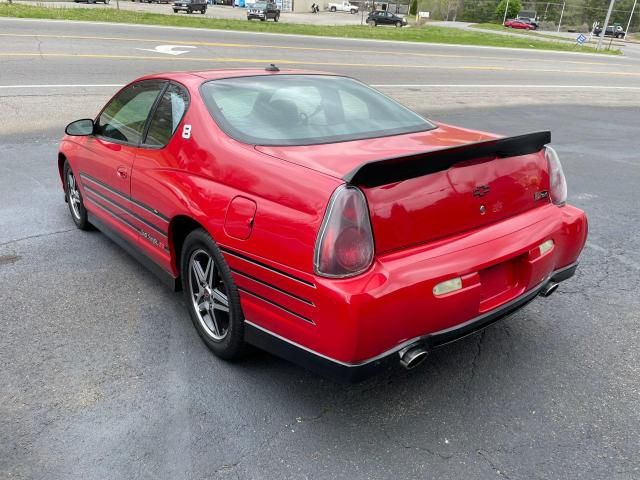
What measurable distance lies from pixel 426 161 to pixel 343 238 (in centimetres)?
55

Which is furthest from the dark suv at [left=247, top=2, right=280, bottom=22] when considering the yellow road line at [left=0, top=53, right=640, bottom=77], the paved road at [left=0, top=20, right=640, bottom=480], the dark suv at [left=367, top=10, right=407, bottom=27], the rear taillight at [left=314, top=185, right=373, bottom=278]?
the rear taillight at [left=314, top=185, right=373, bottom=278]

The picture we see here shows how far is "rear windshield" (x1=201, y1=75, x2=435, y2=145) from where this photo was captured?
304 cm

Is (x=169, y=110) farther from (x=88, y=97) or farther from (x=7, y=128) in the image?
(x=88, y=97)

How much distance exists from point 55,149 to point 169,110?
187 inches

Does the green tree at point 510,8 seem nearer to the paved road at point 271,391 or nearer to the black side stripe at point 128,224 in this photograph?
the paved road at point 271,391

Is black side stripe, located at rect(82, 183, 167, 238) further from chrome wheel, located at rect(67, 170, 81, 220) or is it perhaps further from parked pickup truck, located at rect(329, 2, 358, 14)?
parked pickup truck, located at rect(329, 2, 358, 14)

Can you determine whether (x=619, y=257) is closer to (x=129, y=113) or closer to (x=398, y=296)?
(x=398, y=296)

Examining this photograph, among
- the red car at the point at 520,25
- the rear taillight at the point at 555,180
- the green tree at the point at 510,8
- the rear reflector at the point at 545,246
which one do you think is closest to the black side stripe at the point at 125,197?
the rear reflector at the point at 545,246

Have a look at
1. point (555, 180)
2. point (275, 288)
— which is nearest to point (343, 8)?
point (555, 180)

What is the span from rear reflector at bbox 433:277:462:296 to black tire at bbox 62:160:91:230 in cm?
342

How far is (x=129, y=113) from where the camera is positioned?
394cm

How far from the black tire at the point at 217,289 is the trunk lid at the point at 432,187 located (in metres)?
0.61

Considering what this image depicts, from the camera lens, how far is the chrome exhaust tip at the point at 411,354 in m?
2.38

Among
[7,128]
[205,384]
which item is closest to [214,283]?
[205,384]
